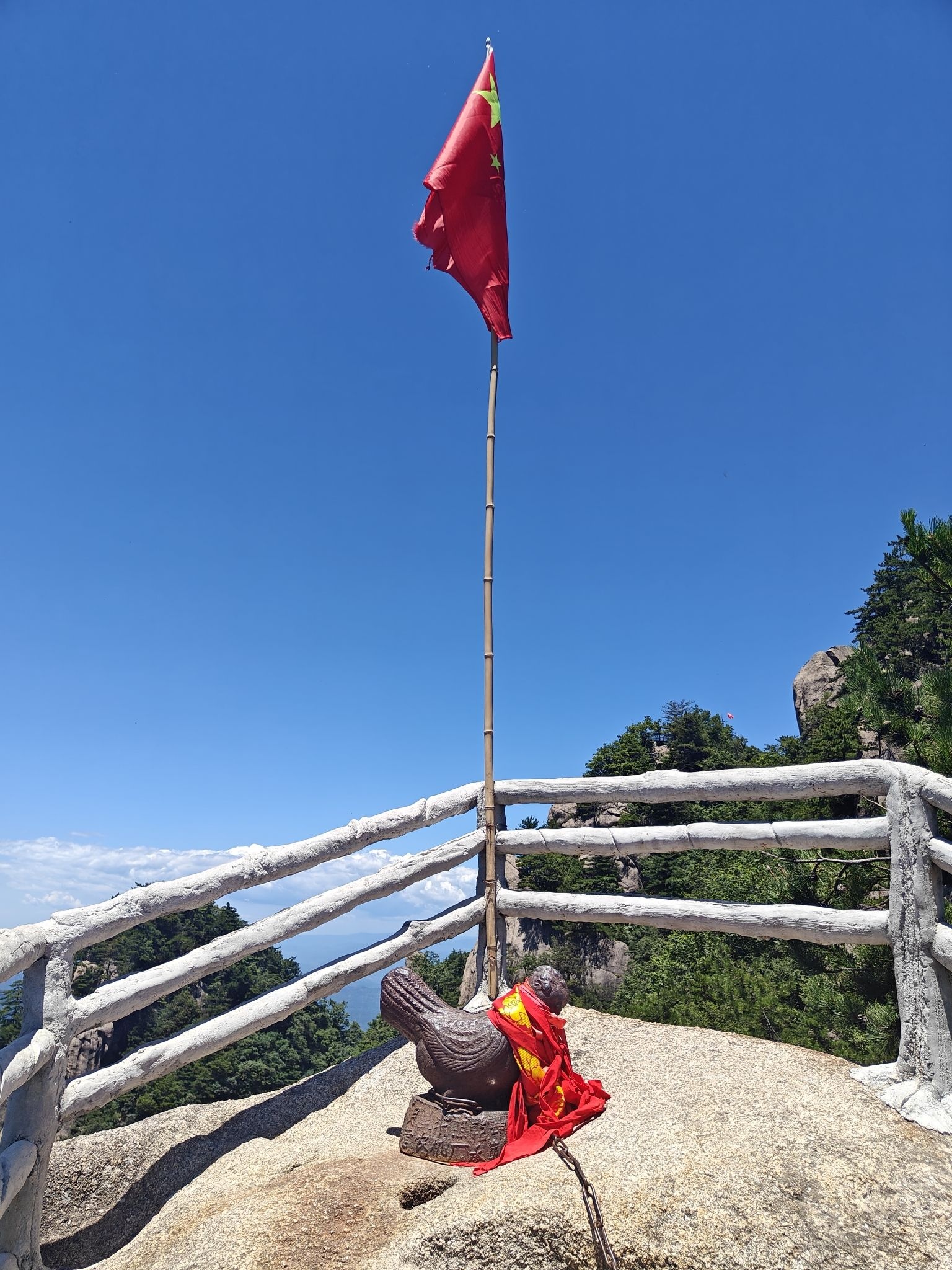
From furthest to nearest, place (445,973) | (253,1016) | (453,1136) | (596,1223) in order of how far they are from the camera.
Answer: (445,973)
(253,1016)
(453,1136)
(596,1223)

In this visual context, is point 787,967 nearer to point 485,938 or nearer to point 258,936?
point 485,938

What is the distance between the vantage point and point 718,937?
400 inches

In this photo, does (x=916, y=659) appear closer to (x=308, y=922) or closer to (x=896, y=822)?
(x=896, y=822)

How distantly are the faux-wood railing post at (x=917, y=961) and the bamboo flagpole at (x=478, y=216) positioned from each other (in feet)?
11.3

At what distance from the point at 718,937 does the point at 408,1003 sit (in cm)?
721

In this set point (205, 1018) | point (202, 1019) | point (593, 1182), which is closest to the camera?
point (593, 1182)

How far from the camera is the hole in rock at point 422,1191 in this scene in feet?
11.3

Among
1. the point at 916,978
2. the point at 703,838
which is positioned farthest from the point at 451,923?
Answer: the point at 916,978

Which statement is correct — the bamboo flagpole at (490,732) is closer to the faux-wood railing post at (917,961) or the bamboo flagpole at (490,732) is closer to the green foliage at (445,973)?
the faux-wood railing post at (917,961)

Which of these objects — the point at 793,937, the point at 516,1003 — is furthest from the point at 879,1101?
the point at 516,1003

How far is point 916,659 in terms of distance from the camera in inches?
279

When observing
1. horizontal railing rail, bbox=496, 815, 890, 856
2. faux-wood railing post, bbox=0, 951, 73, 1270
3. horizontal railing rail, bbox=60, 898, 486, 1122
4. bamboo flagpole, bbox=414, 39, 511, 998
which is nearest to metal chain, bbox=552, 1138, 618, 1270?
horizontal railing rail, bbox=60, 898, 486, 1122

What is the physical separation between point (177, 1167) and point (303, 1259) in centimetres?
169

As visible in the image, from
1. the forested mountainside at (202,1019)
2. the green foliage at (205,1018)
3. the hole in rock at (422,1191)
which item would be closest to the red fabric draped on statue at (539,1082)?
the hole in rock at (422,1191)
